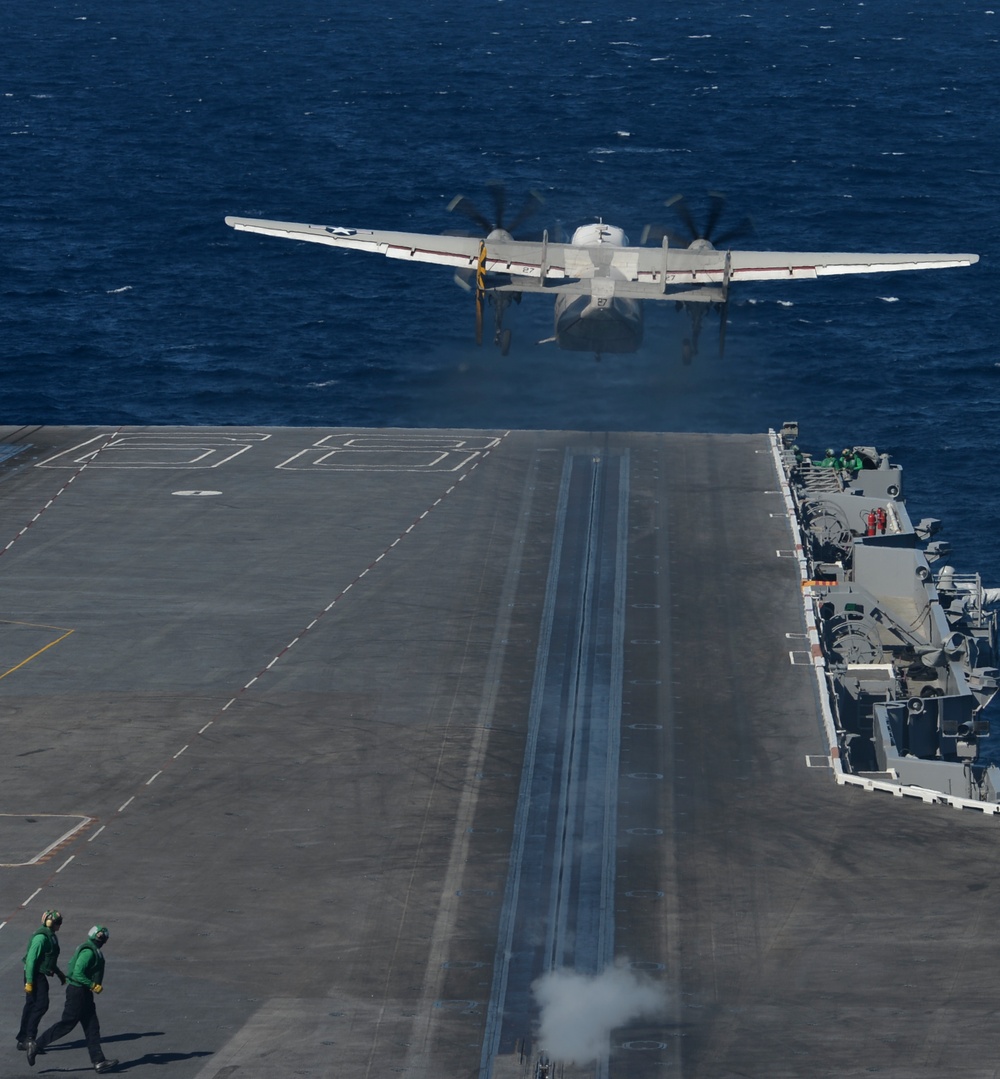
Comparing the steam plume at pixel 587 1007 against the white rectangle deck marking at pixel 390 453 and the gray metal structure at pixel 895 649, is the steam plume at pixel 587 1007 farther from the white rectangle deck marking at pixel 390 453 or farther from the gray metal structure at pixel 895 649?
the white rectangle deck marking at pixel 390 453

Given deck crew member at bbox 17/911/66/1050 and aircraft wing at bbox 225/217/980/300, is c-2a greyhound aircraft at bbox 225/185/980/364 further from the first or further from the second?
deck crew member at bbox 17/911/66/1050

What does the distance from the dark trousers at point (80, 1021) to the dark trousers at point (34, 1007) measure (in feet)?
1.13

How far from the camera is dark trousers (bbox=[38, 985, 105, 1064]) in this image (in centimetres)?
3294

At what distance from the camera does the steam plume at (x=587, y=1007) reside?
34875 millimetres

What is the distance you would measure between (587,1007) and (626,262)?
50348mm

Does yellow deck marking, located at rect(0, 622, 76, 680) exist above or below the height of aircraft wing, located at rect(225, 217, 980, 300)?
below

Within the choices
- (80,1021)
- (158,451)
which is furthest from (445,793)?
(158,451)

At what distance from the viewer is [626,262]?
8125cm

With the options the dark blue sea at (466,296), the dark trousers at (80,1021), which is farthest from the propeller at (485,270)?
the dark trousers at (80,1021)

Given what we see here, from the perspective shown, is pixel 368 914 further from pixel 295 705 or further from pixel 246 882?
pixel 295 705

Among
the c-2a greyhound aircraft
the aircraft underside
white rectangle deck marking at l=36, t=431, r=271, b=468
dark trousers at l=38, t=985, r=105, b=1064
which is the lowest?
dark trousers at l=38, t=985, r=105, b=1064

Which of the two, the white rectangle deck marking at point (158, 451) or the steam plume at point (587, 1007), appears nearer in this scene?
the steam plume at point (587, 1007)

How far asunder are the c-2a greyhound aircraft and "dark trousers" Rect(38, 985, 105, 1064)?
170 feet

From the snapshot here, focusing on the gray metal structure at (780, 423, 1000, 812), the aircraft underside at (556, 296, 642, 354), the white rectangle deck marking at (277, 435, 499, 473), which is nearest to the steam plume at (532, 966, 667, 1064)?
the gray metal structure at (780, 423, 1000, 812)
